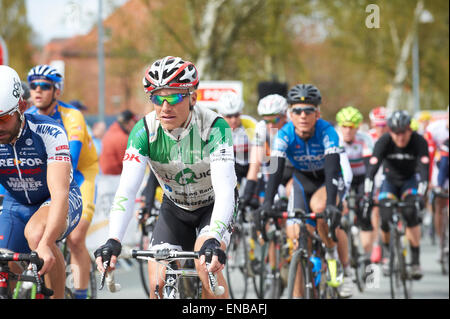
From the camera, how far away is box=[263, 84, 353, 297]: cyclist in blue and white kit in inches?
275

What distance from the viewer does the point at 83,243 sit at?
6809 millimetres

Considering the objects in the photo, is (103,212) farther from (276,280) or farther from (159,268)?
(159,268)

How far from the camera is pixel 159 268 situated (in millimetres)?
4664

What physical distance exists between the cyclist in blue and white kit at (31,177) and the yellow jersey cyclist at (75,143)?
1.25m

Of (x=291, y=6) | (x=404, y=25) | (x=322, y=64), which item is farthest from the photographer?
(x=322, y=64)

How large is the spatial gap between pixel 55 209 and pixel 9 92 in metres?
0.73

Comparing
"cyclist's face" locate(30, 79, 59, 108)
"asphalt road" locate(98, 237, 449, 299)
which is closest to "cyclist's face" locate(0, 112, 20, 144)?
"cyclist's face" locate(30, 79, 59, 108)

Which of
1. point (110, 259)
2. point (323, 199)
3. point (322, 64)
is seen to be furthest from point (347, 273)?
point (322, 64)

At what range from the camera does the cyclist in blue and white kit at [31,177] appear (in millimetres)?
4621

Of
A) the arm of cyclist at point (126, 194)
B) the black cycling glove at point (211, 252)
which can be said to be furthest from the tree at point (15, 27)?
the black cycling glove at point (211, 252)

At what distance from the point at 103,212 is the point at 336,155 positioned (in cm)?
599

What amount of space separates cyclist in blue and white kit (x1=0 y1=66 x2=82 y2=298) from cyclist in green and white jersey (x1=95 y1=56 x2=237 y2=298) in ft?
1.41

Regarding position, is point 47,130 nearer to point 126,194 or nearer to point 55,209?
point 55,209

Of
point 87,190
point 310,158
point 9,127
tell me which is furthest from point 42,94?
point 310,158
